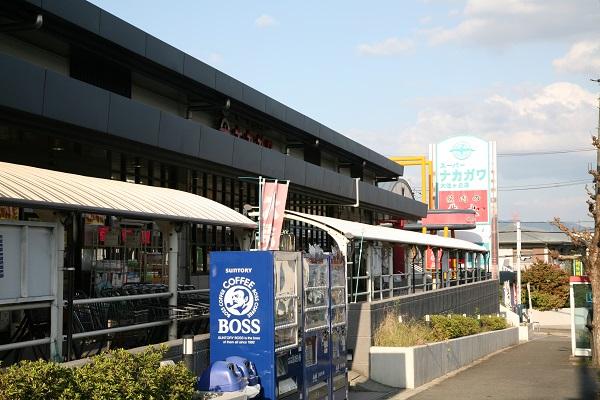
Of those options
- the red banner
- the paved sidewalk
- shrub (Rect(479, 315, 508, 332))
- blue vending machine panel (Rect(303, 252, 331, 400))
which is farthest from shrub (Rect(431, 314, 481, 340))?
blue vending machine panel (Rect(303, 252, 331, 400))

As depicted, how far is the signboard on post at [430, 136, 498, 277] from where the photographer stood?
2739 inches

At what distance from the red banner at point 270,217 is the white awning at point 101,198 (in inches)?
12.5

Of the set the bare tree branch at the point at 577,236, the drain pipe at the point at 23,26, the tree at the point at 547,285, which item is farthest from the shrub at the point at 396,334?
the tree at the point at 547,285

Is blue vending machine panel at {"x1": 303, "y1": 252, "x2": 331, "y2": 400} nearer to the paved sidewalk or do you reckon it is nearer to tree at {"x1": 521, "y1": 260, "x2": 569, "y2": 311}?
the paved sidewalk

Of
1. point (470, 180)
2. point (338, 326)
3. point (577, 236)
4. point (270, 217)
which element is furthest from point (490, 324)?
point (470, 180)

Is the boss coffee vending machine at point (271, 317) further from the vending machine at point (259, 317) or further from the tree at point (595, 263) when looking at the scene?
the tree at point (595, 263)

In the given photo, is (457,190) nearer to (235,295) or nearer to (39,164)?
(39,164)

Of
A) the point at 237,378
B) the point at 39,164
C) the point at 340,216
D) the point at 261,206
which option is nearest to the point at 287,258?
the point at 237,378

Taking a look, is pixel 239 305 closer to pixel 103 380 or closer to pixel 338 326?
pixel 338 326

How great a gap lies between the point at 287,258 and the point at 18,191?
4.23m

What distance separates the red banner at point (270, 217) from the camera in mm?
15359

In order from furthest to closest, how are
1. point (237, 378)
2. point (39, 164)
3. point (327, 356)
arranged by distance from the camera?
point (39, 164), point (327, 356), point (237, 378)

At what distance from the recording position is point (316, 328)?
13305 millimetres

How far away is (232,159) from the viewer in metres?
→ 21.8
